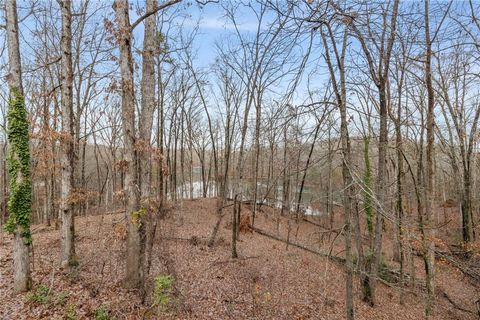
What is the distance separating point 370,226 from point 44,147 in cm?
1067

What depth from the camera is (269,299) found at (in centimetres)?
727

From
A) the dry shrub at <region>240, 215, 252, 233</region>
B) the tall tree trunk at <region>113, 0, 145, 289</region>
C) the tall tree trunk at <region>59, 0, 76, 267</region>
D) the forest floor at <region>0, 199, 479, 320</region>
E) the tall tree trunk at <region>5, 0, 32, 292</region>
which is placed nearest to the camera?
the forest floor at <region>0, 199, 479, 320</region>

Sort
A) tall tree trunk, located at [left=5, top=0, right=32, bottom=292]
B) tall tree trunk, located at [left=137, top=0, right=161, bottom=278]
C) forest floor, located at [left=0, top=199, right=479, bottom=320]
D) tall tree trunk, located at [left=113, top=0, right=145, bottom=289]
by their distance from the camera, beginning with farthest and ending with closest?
tall tree trunk, located at [left=137, top=0, right=161, bottom=278] → tall tree trunk, located at [left=113, top=0, right=145, bottom=289] → tall tree trunk, located at [left=5, top=0, right=32, bottom=292] → forest floor, located at [left=0, top=199, right=479, bottom=320]

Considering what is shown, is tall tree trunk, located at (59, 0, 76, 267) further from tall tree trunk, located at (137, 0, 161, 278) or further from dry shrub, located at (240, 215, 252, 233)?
dry shrub, located at (240, 215, 252, 233)

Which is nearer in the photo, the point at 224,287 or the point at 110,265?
the point at 110,265

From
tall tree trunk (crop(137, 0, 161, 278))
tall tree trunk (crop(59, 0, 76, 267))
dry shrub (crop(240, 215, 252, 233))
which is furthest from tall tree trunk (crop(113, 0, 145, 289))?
dry shrub (crop(240, 215, 252, 233))

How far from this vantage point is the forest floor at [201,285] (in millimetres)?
5367

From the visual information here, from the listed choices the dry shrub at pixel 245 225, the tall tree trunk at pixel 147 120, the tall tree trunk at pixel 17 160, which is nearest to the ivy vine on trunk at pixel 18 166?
the tall tree trunk at pixel 17 160

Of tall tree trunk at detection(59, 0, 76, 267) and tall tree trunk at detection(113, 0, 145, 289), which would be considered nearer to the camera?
tall tree trunk at detection(113, 0, 145, 289)

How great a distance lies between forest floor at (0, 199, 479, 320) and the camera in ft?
17.6

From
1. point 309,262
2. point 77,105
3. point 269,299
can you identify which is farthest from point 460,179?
point 77,105

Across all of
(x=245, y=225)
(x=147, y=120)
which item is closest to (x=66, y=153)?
(x=147, y=120)

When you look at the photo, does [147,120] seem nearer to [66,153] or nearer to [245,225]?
[66,153]

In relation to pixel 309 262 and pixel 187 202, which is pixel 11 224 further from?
pixel 187 202
